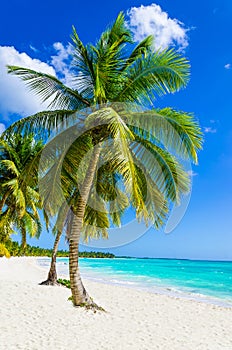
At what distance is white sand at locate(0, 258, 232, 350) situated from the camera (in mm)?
5934

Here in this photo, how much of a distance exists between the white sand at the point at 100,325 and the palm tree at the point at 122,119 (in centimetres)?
94

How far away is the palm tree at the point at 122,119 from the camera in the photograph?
7715 mm

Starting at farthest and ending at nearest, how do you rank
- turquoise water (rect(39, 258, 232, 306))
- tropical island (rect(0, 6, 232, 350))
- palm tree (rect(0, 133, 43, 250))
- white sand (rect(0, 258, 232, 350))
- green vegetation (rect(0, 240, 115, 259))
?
green vegetation (rect(0, 240, 115, 259)) → turquoise water (rect(39, 258, 232, 306)) → palm tree (rect(0, 133, 43, 250)) → tropical island (rect(0, 6, 232, 350)) → white sand (rect(0, 258, 232, 350))

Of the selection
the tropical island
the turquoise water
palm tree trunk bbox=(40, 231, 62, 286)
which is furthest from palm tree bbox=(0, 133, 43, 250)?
the tropical island

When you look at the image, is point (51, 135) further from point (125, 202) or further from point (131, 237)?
point (125, 202)

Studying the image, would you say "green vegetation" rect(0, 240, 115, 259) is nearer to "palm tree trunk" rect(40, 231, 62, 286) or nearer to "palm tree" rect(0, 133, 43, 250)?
"palm tree" rect(0, 133, 43, 250)

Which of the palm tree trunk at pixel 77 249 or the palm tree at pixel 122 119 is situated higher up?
the palm tree at pixel 122 119

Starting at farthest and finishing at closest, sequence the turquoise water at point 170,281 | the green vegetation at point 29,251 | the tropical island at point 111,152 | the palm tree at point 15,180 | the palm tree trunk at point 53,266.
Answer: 1. the green vegetation at point 29,251
2. the turquoise water at point 170,281
3. the palm tree at point 15,180
4. the palm tree trunk at point 53,266
5. the tropical island at point 111,152

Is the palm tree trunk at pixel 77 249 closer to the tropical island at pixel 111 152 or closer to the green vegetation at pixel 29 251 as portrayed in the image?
the tropical island at pixel 111 152

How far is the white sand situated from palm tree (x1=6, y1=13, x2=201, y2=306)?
938 millimetres

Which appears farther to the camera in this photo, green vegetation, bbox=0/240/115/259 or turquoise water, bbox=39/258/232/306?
green vegetation, bbox=0/240/115/259

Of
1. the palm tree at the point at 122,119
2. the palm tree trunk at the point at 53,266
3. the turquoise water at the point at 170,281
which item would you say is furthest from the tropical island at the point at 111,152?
the turquoise water at the point at 170,281

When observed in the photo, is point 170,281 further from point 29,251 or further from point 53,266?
point 29,251

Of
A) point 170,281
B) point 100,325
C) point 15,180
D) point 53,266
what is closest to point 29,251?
point 170,281
